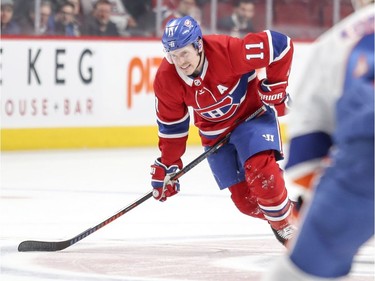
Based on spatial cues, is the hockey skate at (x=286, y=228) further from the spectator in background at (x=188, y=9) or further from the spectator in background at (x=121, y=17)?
the spectator in background at (x=188, y=9)

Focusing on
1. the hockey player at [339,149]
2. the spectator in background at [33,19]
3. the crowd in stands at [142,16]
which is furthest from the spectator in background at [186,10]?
the hockey player at [339,149]

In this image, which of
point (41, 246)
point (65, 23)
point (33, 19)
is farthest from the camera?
point (65, 23)

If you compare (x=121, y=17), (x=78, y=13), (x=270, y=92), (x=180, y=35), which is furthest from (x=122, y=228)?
(x=121, y=17)

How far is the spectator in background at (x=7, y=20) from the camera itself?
8.45m

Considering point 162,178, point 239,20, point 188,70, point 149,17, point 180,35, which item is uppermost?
point 180,35

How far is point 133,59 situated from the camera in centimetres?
916

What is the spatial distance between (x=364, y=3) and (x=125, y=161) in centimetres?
599

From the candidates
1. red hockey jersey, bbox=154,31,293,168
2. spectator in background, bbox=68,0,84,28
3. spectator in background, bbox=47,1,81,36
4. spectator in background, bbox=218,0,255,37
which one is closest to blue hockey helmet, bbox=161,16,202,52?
red hockey jersey, bbox=154,31,293,168

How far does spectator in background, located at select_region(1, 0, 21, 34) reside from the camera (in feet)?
27.7

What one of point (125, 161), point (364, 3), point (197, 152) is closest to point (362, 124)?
point (364, 3)

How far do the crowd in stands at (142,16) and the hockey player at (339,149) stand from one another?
255 inches

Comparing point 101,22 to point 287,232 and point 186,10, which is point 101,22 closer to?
point 186,10

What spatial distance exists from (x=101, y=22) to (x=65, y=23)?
0.33 meters

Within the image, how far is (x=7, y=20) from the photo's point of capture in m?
8.48
